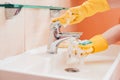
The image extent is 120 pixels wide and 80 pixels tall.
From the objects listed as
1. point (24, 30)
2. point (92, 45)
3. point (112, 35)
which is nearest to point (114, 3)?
point (112, 35)

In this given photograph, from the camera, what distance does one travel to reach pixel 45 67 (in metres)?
0.86

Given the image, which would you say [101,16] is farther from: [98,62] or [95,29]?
[98,62]

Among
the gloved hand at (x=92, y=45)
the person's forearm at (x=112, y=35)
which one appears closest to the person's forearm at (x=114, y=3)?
the person's forearm at (x=112, y=35)

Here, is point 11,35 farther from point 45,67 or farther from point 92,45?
point 92,45

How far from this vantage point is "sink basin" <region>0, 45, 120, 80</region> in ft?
2.06

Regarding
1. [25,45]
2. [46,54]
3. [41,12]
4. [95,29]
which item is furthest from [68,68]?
[95,29]

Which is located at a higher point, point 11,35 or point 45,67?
point 11,35

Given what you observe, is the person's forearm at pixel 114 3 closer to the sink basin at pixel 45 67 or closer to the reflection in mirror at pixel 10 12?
the sink basin at pixel 45 67

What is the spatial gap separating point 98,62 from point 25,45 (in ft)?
1.35

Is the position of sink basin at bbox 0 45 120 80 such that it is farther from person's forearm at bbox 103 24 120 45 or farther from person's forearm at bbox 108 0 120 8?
person's forearm at bbox 108 0 120 8

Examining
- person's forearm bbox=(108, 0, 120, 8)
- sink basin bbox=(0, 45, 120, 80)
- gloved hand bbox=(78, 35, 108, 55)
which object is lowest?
sink basin bbox=(0, 45, 120, 80)

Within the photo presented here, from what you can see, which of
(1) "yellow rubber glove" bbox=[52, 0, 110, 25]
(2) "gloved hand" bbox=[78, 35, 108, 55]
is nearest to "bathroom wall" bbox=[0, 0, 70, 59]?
(1) "yellow rubber glove" bbox=[52, 0, 110, 25]

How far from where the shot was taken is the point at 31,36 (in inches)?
40.6

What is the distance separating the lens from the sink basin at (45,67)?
2.06ft
